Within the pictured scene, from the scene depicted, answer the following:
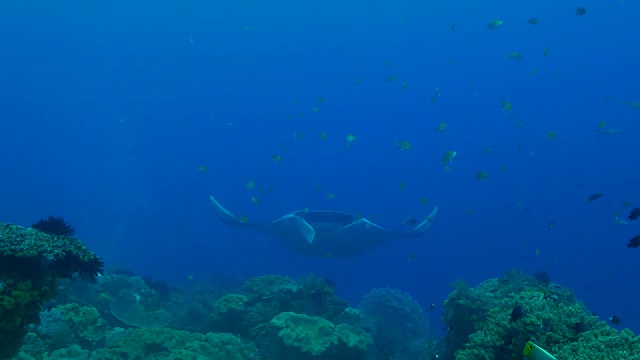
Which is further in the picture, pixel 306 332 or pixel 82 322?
pixel 306 332

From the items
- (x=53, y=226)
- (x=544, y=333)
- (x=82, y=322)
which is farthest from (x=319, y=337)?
(x=53, y=226)

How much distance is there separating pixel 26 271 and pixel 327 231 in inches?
602

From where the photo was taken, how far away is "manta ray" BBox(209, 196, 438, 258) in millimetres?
19625

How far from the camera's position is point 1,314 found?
4.91 m

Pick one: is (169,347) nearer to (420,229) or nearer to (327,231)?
(327,231)

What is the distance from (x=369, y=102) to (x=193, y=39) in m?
50.0

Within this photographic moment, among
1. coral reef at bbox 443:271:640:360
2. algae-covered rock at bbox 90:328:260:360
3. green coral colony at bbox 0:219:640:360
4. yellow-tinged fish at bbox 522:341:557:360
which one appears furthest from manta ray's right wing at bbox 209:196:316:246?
yellow-tinged fish at bbox 522:341:557:360

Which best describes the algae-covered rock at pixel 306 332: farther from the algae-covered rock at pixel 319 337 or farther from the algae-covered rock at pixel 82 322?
the algae-covered rock at pixel 82 322

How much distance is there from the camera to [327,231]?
20.1 metres

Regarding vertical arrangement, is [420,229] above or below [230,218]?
above

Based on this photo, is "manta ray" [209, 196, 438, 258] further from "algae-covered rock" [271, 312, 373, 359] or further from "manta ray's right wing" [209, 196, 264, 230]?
"algae-covered rock" [271, 312, 373, 359]

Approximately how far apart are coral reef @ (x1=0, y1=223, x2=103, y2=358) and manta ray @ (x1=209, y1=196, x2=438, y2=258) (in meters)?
13.6

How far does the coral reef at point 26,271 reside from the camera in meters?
5.05

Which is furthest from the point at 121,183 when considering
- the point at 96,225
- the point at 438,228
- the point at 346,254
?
the point at 346,254
